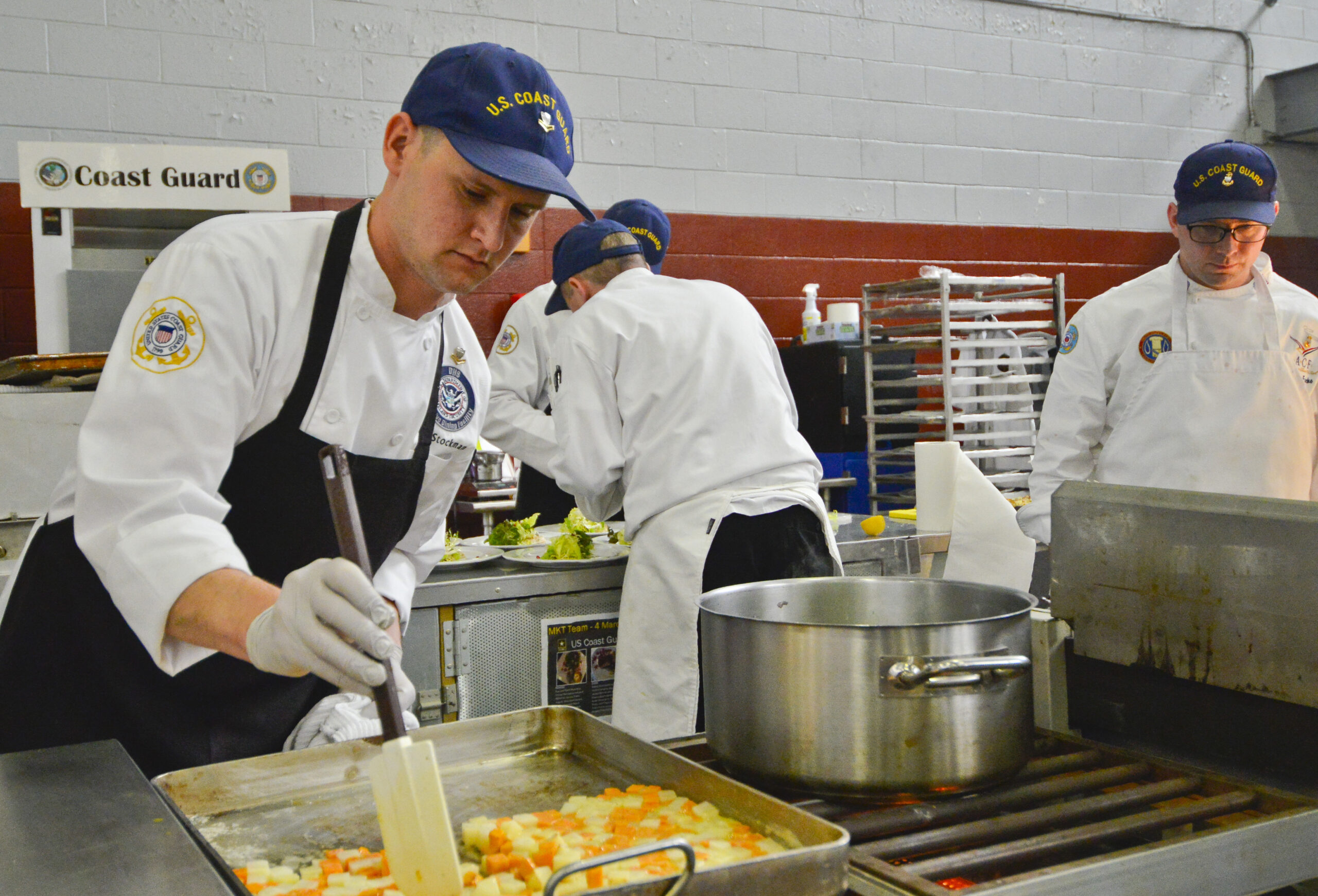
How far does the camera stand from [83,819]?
0.90 m

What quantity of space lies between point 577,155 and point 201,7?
5.41ft

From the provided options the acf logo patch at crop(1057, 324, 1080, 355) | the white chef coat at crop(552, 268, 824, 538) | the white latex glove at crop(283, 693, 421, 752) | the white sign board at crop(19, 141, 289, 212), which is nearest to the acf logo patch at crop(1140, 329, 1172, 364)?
the acf logo patch at crop(1057, 324, 1080, 355)

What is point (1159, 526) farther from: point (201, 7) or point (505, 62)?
point (201, 7)

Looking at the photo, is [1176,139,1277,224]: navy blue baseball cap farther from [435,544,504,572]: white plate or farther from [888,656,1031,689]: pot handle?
[888,656,1031,689]: pot handle

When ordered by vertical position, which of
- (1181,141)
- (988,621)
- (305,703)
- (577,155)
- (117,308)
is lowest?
(305,703)

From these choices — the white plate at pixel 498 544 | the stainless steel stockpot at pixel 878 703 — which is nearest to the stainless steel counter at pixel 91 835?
the stainless steel stockpot at pixel 878 703

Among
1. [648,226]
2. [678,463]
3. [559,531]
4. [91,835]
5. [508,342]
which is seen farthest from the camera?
[508,342]

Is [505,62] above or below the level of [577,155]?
below

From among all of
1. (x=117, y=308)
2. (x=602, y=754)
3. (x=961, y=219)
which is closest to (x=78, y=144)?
(x=117, y=308)

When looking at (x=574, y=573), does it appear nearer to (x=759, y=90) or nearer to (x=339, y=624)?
(x=339, y=624)

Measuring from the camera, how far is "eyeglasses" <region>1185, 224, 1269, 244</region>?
274 cm

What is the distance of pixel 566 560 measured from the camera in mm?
2789

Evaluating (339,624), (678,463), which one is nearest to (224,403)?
(339,624)

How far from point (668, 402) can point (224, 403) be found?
1.42m
